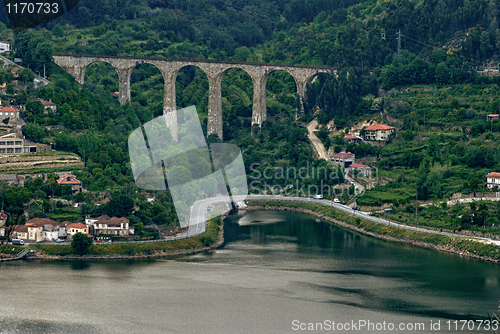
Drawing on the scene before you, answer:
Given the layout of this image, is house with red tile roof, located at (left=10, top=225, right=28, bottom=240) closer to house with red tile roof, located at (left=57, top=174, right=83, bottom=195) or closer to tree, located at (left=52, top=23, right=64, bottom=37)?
house with red tile roof, located at (left=57, top=174, right=83, bottom=195)

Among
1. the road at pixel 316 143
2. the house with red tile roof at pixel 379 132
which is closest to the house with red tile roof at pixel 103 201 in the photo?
the road at pixel 316 143

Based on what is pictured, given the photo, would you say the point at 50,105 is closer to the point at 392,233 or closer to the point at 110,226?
the point at 110,226

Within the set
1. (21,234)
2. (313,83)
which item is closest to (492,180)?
(313,83)

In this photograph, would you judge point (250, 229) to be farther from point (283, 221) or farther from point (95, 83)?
point (95, 83)

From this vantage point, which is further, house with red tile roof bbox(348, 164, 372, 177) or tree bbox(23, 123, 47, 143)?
house with red tile roof bbox(348, 164, 372, 177)

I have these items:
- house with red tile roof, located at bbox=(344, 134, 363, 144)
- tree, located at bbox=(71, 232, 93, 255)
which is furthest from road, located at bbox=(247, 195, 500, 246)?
tree, located at bbox=(71, 232, 93, 255)

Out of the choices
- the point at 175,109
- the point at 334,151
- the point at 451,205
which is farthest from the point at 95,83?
the point at 451,205

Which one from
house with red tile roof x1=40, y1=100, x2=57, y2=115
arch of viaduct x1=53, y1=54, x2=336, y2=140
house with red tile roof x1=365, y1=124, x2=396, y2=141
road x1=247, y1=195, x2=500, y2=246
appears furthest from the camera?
arch of viaduct x1=53, y1=54, x2=336, y2=140
